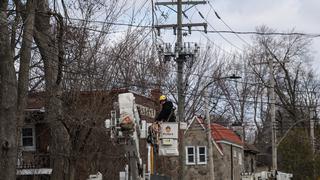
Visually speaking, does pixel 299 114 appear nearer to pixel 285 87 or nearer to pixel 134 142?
pixel 285 87

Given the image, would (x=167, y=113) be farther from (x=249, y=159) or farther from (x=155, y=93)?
(x=249, y=159)

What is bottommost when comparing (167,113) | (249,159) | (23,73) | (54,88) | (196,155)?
(249,159)

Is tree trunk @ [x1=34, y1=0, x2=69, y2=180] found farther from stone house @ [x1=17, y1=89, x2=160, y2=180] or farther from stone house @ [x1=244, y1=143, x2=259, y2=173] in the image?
stone house @ [x1=244, y1=143, x2=259, y2=173]

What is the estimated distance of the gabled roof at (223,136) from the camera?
52516 millimetres

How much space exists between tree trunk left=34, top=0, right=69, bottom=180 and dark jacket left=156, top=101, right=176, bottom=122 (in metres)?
4.89

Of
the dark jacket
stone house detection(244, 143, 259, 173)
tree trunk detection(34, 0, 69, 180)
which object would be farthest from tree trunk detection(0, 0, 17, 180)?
stone house detection(244, 143, 259, 173)

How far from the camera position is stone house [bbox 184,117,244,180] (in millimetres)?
51094

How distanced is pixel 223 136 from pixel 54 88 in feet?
107

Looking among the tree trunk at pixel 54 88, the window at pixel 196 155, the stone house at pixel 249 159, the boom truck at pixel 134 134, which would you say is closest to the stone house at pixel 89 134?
the tree trunk at pixel 54 88

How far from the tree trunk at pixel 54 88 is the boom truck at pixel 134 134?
5.34 meters

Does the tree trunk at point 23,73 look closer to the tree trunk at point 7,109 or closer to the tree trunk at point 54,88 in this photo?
the tree trunk at point 7,109

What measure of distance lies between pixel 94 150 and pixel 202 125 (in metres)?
26.5

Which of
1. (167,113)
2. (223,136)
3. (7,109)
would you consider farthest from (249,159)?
(167,113)

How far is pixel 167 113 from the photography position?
56.0ft
